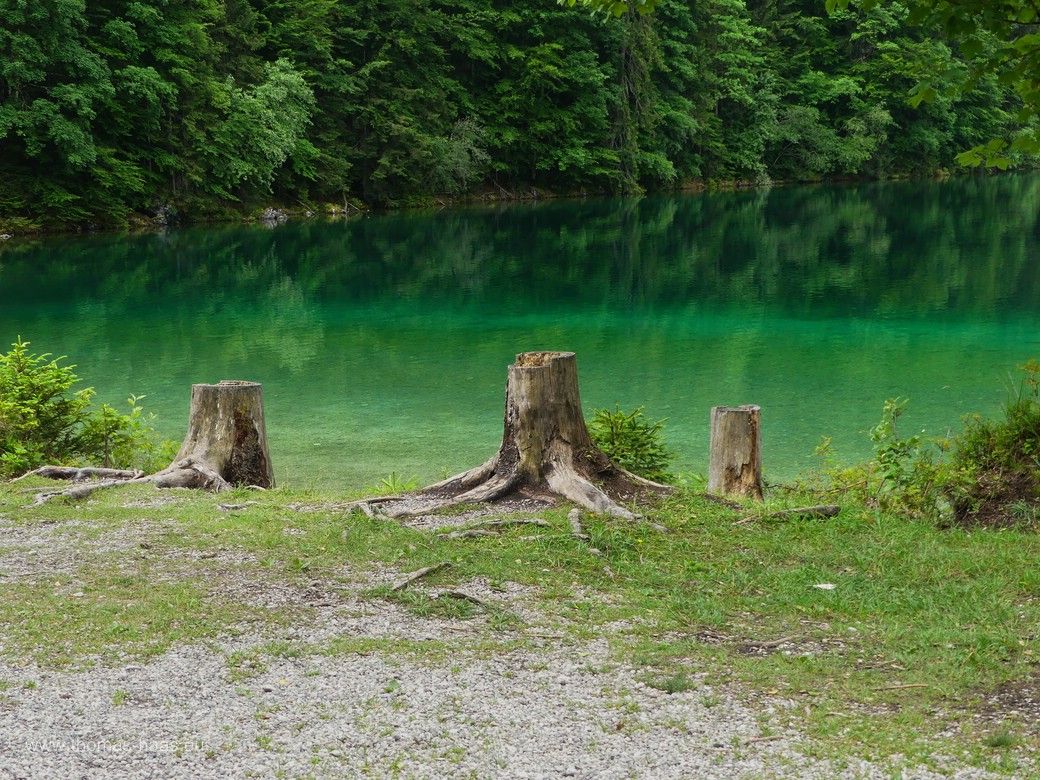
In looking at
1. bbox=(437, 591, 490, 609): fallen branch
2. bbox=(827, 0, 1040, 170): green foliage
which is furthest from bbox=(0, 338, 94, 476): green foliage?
bbox=(827, 0, 1040, 170): green foliage

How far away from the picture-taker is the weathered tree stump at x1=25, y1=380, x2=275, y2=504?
999cm

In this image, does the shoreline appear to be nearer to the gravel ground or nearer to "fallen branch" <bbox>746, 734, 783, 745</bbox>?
the gravel ground

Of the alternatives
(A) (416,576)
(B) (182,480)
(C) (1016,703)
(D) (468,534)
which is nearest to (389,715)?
(A) (416,576)

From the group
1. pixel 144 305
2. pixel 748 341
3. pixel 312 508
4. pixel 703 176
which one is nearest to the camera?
pixel 312 508

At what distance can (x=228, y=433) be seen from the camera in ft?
33.2

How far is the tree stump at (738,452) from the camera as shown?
977 cm

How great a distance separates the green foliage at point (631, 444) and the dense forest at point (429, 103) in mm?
28583

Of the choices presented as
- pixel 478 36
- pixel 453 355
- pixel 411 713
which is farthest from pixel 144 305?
pixel 478 36

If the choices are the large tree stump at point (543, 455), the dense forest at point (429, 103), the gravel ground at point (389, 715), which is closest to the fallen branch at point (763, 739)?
the gravel ground at point (389, 715)

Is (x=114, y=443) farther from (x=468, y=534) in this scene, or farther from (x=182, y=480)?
(x=468, y=534)

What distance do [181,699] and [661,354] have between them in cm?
1603

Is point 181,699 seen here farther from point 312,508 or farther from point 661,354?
point 661,354

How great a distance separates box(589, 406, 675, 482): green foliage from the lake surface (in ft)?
6.71

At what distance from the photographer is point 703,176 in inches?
3081
